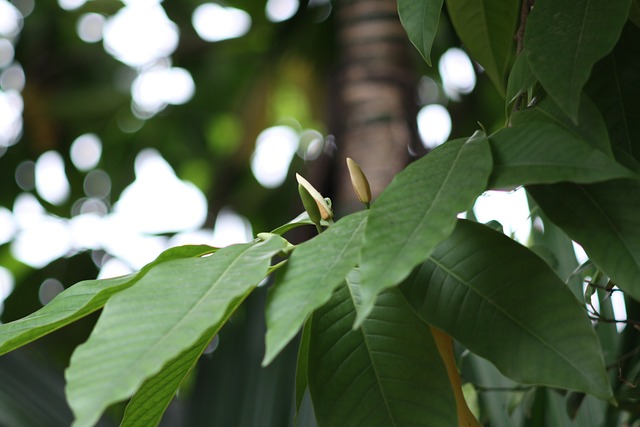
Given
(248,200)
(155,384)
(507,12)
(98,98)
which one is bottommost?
(248,200)

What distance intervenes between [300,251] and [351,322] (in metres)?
0.07

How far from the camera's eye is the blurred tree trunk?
3.59 ft

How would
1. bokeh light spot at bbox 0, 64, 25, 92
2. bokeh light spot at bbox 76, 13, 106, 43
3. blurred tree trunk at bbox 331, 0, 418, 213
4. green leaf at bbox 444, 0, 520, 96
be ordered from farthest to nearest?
bokeh light spot at bbox 76, 13, 106, 43 → bokeh light spot at bbox 0, 64, 25, 92 → blurred tree trunk at bbox 331, 0, 418, 213 → green leaf at bbox 444, 0, 520, 96

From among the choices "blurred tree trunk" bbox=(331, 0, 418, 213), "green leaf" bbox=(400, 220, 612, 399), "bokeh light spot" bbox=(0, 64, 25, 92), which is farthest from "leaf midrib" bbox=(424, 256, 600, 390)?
"bokeh light spot" bbox=(0, 64, 25, 92)

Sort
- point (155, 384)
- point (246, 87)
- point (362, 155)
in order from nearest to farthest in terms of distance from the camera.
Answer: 1. point (155, 384)
2. point (362, 155)
3. point (246, 87)

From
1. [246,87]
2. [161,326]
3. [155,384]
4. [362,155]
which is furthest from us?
[246,87]

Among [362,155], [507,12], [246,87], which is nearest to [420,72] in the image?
[246,87]

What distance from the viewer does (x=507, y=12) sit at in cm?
46

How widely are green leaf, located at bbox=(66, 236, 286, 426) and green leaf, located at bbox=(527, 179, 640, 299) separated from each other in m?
0.12

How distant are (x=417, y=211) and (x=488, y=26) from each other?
0.21 metres

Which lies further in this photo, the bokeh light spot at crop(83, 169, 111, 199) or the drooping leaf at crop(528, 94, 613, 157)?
the bokeh light spot at crop(83, 169, 111, 199)

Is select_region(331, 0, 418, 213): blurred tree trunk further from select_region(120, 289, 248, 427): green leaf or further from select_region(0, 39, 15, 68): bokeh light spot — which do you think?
select_region(0, 39, 15, 68): bokeh light spot

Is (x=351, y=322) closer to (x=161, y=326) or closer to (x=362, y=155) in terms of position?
(x=161, y=326)

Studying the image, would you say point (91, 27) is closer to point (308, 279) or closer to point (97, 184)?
point (97, 184)
